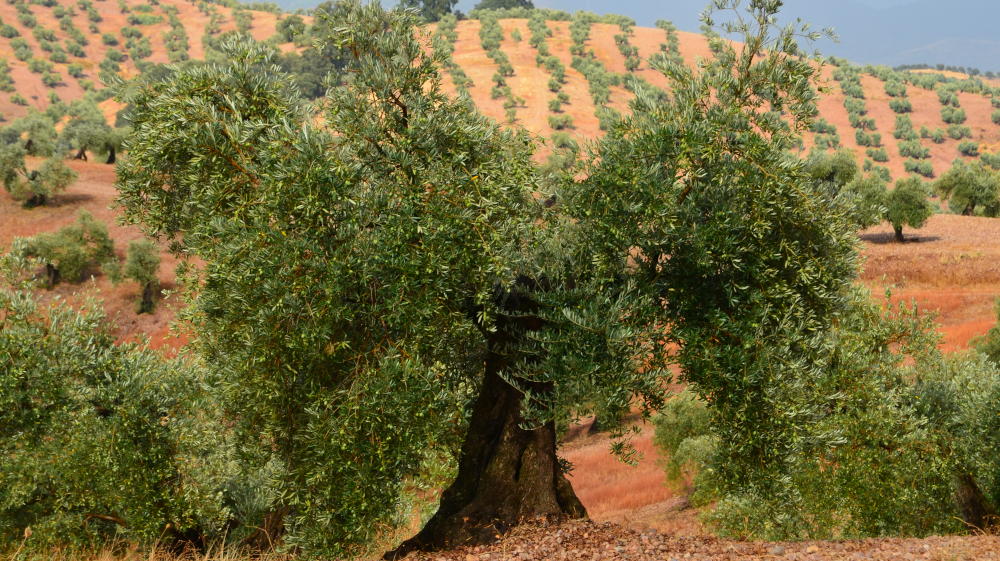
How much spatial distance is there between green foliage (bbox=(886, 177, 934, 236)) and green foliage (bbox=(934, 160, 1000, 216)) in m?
18.1

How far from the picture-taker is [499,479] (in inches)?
577

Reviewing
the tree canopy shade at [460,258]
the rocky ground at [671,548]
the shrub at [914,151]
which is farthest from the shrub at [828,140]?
the rocky ground at [671,548]

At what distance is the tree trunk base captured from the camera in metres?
14.5

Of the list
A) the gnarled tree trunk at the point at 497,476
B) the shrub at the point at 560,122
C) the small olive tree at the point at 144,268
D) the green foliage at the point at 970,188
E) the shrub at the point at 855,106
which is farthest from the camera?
the shrub at the point at 855,106

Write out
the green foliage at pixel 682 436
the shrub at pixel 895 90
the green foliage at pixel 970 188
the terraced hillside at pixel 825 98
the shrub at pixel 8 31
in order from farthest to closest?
the shrub at pixel 8 31, the shrub at pixel 895 90, the terraced hillside at pixel 825 98, the green foliage at pixel 970 188, the green foliage at pixel 682 436

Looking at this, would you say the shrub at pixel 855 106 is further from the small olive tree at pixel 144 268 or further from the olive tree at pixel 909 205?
the small olive tree at pixel 144 268

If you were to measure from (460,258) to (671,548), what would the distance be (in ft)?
22.6

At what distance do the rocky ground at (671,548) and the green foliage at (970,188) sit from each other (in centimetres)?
8710

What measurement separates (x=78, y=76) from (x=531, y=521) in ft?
701

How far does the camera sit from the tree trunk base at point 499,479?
14477 mm

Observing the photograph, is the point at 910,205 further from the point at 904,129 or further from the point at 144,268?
the point at 904,129

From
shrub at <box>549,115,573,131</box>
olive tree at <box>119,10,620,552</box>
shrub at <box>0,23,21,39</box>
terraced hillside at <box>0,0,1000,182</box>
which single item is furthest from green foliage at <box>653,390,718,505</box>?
shrub at <box>0,23,21,39</box>

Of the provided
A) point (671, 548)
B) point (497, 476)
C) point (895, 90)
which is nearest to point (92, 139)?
point (497, 476)

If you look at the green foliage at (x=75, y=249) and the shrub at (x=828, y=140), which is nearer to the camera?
the green foliage at (x=75, y=249)
